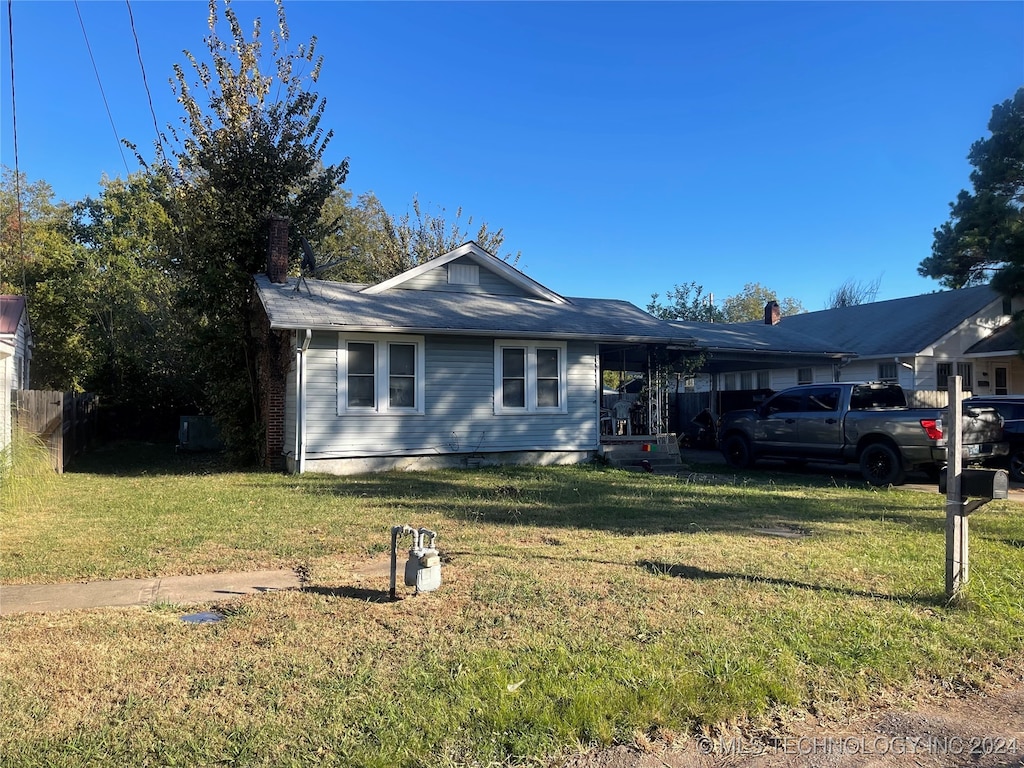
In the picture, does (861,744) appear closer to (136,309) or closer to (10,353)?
(10,353)

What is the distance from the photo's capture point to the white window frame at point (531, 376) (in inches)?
572

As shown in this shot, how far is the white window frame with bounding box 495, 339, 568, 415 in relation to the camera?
47.6 ft

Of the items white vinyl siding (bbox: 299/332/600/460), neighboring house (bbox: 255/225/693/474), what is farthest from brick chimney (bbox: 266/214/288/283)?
white vinyl siding (bbox: 299/332/600/460)

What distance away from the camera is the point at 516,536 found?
751cm

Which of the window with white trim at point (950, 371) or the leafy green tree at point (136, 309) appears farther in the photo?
the window with white trim at point (950, 371)

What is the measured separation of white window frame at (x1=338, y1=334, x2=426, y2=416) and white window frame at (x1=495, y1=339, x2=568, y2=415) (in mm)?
1628

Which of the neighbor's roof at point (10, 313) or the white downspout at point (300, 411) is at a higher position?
the neighbor's roof at point (10, 313)

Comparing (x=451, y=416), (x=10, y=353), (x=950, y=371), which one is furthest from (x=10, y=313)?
(x=950, y=371)

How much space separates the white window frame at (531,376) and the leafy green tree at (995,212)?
15291mm

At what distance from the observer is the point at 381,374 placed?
13.6 m

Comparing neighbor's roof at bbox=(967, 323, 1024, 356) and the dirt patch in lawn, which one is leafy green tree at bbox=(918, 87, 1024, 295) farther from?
the dirt patch in lawn

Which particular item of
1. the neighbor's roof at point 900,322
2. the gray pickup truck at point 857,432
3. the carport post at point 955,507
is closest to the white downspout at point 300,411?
the gray pickup truck at point 857,432

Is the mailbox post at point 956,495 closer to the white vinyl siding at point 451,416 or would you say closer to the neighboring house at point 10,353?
the white vinyl siding at point 451,416

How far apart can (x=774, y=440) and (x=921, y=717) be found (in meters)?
11.0
